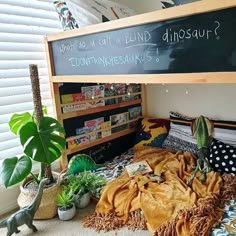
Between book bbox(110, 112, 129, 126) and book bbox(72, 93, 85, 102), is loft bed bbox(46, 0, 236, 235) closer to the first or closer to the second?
book bbox(72, 93, 85, 102)

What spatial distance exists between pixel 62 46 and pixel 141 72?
0.76 meters

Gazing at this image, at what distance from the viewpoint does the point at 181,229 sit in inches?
54.5

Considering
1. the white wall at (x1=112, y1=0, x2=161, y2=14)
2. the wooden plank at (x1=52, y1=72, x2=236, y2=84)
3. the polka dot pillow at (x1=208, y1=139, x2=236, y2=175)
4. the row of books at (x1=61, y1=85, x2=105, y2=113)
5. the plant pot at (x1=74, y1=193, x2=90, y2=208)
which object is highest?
the white wall at (x1=112, y1=0, x2=161, y2=14)

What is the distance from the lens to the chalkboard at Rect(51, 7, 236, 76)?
3.58 ft

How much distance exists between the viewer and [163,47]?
1288 millimetres

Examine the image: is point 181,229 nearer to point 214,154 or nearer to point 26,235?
point 214,154

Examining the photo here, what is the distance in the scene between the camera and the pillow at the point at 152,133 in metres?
2.51

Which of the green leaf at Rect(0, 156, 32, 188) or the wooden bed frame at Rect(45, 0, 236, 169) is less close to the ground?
the wooden bed frame at Rect(45, 0, 236, 169)

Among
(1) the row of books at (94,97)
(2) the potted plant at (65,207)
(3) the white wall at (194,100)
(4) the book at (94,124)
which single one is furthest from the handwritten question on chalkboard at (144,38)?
(3) the white wall at (194,100)

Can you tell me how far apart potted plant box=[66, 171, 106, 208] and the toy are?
260 mm

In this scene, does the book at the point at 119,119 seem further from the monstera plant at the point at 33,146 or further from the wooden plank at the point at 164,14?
the wooden plank at the point at 164,14

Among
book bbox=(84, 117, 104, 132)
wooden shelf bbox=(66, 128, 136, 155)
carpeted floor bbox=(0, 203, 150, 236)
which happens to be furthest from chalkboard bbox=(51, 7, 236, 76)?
carpeted floor bbox=(0, 203, 150, 236)

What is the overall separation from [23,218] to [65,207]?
28 centimetres

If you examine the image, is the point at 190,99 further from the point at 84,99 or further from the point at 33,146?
the point at 33,146
